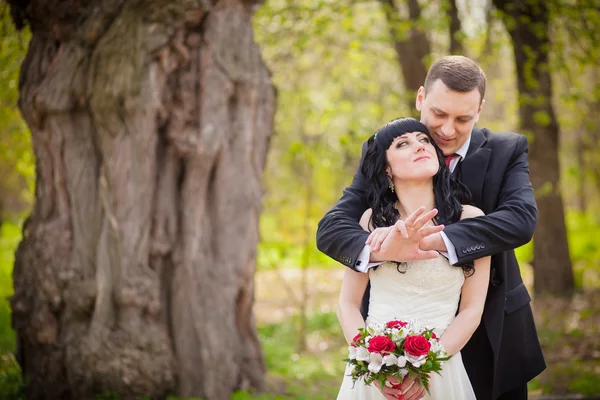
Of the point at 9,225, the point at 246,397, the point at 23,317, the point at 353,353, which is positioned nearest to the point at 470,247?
the point at 353,353

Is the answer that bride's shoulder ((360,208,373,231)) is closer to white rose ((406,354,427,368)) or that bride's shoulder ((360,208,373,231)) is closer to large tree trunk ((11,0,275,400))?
white rose ((406,354,427,368))

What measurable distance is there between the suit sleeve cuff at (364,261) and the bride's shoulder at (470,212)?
1.59ft

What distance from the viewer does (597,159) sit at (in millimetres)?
12312

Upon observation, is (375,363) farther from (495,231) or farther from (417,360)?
(495,231)

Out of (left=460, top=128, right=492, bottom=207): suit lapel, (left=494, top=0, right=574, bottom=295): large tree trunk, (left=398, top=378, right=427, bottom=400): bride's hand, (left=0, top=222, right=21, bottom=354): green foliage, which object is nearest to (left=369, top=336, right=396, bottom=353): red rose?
(left=398, top=378, right=427, bottom=400): bride's hand

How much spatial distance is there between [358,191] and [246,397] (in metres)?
3.15

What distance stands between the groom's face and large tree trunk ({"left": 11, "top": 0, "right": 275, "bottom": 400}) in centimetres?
289

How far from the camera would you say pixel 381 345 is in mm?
2586

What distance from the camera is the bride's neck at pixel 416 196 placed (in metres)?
2.98

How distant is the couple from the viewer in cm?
279

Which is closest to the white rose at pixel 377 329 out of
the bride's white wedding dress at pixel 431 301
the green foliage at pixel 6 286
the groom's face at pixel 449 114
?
the bride's white wedding dress at pixel 431 301

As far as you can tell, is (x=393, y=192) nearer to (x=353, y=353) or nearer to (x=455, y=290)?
(x=455, y=290)

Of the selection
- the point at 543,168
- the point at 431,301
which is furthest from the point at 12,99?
the point at 543,168

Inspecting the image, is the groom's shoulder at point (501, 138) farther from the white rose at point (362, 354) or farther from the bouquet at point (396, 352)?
the white rose at point (362, 354)
